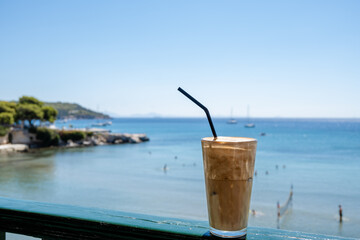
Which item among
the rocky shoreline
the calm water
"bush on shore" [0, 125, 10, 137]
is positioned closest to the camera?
the calm water

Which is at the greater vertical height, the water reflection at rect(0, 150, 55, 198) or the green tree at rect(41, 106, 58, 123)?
the green tree at rect(41, 106, 58, 123)

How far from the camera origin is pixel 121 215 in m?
0.96

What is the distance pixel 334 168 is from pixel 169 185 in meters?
21.0

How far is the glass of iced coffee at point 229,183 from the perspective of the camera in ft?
2.62

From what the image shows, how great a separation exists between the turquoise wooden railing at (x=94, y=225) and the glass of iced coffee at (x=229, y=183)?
43 millimetres

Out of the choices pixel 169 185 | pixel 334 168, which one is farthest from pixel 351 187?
pixel 169 185

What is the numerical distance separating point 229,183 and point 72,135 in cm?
5571

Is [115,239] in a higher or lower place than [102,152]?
higher

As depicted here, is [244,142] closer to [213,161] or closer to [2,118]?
[213,161]

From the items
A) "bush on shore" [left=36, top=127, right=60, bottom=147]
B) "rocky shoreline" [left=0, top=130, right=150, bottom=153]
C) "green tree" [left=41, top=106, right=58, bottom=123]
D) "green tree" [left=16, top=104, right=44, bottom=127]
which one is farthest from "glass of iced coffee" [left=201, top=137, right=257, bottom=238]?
"bush on shore" [left=36, top=127, right=60, bottom=147]

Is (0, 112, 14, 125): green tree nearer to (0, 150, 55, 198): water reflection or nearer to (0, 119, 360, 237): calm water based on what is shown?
(0, 150, 55, 198): water reflection

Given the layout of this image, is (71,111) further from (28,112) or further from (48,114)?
(28,112)

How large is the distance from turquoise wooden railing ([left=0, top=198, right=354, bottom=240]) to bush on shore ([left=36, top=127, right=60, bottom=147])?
50.6m

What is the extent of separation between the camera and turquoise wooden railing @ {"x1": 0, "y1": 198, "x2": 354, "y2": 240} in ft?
2.73
